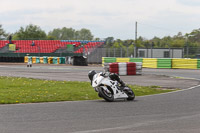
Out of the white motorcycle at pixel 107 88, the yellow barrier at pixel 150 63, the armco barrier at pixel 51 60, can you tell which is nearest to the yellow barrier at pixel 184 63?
the yellow barrier at pixel 150 63

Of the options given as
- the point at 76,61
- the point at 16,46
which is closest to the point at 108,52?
the point at 76,61

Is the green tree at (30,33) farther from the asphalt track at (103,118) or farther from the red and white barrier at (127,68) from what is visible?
the asphalt track at (103,118)

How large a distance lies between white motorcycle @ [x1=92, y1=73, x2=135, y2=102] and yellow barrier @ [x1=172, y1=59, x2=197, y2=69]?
25.5 m

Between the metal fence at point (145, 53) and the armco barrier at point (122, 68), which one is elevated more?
the metal fence at point (145, 53)

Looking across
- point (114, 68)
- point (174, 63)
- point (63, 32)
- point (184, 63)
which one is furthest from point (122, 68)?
point (63, 32)

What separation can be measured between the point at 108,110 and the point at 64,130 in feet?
9.45

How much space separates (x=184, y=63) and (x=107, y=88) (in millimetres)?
26377

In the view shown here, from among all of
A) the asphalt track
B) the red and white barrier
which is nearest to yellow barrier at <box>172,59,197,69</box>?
the red and white barrier

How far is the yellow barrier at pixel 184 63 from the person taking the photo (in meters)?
36.4

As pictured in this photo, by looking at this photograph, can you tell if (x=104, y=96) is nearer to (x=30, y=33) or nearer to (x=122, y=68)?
(x=122, y=68)

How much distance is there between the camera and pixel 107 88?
11.6 metres

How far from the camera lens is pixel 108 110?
31.6ft

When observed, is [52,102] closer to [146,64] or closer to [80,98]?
[80,98]

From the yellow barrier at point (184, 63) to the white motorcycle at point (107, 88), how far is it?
25.5 m
